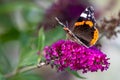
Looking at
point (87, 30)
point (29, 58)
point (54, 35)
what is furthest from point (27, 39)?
point (87, 30)

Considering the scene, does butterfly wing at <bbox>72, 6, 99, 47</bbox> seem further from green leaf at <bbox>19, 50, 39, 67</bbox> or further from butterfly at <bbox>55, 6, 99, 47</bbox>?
green leaf at <bbox>19, 50, 39, 67</bbox>

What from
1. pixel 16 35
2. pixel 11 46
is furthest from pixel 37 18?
pixel 11 46

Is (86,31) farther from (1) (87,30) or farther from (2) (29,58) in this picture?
(2) (29,58)

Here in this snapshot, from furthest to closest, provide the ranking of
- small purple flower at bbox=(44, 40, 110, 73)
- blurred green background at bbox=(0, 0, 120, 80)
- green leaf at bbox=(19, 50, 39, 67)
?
blurred green background at bbox=(0, 0, 120, 80) → green leaf at bbox=(19, 50, 39, 67) → small purple flower at bbox=(44, 40, 110, 73)

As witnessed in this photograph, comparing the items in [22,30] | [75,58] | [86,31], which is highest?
[22,30]

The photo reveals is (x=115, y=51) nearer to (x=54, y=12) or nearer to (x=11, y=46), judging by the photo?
(x=11, y=46)

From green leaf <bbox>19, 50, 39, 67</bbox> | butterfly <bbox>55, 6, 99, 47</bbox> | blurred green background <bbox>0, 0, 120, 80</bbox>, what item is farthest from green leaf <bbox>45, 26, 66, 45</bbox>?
butterfly <bbox>55, 6, 99, 47</bbox>
